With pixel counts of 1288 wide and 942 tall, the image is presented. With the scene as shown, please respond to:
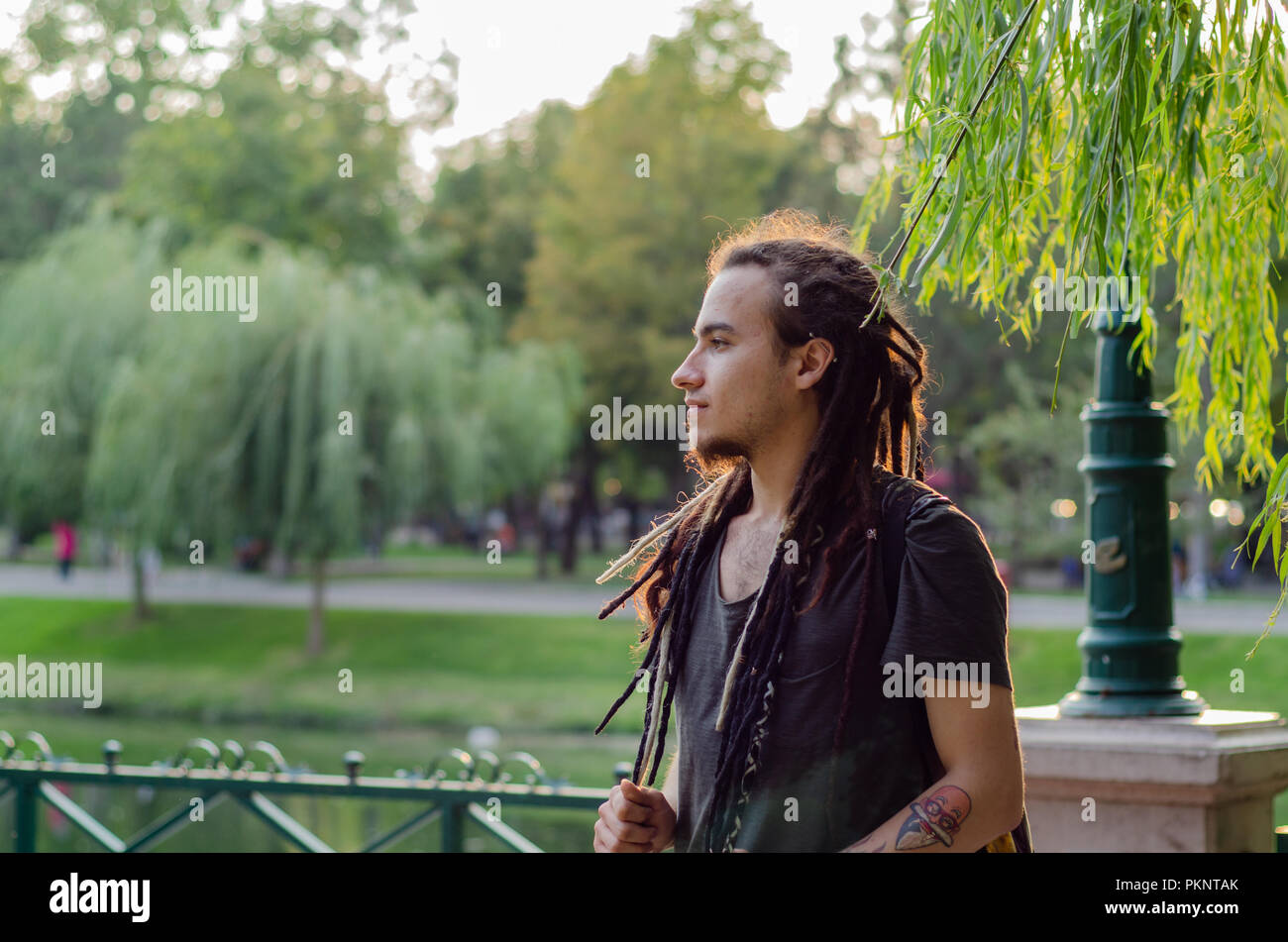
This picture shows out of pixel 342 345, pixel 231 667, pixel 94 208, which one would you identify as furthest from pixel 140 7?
pixel 231 667

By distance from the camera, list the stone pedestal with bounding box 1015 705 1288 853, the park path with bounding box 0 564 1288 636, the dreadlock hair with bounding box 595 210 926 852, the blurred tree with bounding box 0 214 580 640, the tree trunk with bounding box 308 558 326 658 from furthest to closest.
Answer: the park path with bounding box 0 564 1288 636 < the tree trunk with bounding box 308 558 326 658 < the blurred tree with bounding box 0 214 580 640 < the stone pedestal with bounding box 1015 705 1288 853 < the dreadlock hair with bounding box 595 210 926 852

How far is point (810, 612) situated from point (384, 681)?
18.8m

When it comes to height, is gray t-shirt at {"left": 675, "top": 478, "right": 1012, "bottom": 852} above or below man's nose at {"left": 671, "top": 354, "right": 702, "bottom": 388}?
below

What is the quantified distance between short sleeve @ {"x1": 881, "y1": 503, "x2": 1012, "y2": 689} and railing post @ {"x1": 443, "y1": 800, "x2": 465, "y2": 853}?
322cm

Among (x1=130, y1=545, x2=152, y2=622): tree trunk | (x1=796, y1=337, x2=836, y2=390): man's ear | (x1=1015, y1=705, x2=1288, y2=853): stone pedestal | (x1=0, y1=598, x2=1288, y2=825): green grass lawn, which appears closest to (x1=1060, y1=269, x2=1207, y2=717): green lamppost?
(x1=1015, y1=705, x2=1288, y2=853): stone pedestal

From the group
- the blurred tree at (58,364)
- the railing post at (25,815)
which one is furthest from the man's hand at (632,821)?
the blurred tree at (58,364)

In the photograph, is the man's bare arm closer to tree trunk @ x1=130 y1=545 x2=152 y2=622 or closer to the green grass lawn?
the green grass lawn

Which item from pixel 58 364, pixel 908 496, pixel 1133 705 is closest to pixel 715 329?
pixel 908 496

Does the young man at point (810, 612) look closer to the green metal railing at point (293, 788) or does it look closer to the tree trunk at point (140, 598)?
the green metal railing at point (293, 788)

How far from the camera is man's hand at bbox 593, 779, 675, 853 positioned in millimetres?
2221

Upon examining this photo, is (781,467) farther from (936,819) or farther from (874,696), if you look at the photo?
(936,819)
